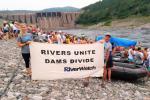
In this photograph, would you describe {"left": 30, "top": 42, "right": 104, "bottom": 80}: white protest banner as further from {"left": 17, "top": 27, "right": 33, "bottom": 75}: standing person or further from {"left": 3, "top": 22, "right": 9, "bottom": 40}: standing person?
{"left": 3, "top": 22, "right": 9, "bottom": 40}: standing person

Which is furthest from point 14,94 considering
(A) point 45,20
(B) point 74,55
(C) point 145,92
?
Result: (A) point 45,20

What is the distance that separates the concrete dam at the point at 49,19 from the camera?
513ft

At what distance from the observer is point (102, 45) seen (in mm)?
15141

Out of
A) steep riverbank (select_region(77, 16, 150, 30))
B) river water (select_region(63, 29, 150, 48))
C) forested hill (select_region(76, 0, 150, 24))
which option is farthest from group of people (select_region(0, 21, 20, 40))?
forested hill (select_region(76, 0, 150, 24))

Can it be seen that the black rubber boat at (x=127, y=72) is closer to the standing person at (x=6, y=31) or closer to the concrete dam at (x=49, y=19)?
the standing person at (x=6, y=31)

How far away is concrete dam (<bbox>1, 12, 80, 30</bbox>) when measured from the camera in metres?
156

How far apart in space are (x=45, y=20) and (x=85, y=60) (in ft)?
471

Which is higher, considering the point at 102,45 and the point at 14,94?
the point at 102,45

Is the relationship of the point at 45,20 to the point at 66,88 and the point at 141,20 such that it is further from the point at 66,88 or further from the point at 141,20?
the point at 66,88

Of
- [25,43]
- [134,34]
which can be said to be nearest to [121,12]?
[134,34]

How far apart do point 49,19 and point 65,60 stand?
14434cm

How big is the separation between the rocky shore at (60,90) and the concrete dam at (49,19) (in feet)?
461

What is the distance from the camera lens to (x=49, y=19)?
158000 mm

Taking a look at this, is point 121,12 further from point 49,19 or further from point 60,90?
point 60,90
